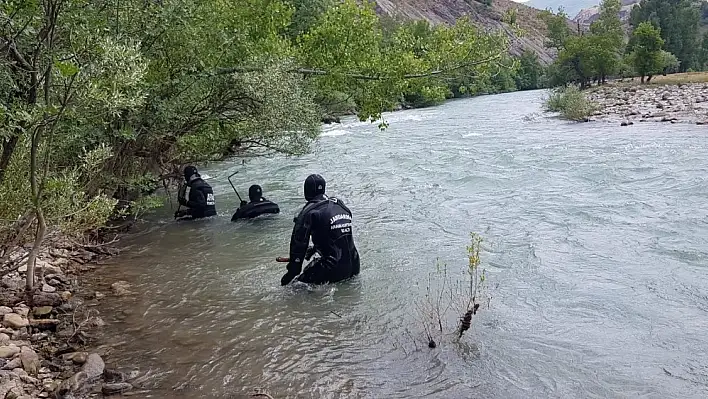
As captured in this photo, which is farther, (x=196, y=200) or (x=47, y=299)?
(x=196, y=200)

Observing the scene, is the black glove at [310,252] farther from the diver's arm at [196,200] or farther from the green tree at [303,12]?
the green tree at [303,12]

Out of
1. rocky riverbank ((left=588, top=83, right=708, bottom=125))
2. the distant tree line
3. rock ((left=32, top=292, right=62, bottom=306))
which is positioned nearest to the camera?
rock ((left=32, top=292, right=62, bottom=306))

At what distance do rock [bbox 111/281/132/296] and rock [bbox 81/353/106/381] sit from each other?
98.2 inches

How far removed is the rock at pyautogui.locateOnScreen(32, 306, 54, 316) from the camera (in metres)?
7.34

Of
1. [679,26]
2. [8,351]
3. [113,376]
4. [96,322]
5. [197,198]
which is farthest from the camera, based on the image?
[679,26]

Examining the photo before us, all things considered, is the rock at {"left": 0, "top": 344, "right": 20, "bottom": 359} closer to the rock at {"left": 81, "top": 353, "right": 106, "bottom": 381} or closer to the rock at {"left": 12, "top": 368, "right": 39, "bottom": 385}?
the rock at {"left": 12, "top": 368, "right": 39, "bottom": 385}

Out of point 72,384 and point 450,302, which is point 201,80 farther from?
point 72,384

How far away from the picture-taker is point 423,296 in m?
8.45

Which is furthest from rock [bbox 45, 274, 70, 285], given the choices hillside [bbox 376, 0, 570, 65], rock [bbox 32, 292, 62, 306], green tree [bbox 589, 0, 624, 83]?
hillside [bbox 376, 0, 570, 65]

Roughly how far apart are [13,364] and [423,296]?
5053 mm

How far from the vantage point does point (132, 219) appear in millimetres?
13992

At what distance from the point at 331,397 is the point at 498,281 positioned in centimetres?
418

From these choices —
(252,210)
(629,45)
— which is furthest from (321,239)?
(629,45)

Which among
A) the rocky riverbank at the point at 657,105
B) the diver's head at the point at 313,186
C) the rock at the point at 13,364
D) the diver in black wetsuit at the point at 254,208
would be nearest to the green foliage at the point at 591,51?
the rocky riverbank at the point at 657,105
